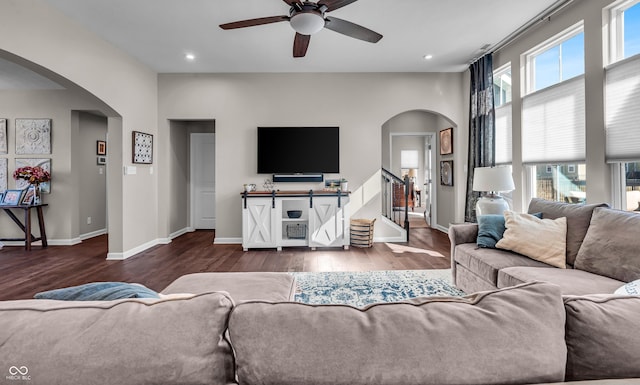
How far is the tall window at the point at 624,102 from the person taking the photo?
107 inches

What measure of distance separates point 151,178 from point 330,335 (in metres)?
5.46

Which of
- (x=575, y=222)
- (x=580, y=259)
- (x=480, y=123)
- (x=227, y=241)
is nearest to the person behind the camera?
(x=580, y=259)

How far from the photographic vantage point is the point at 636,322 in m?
0.68

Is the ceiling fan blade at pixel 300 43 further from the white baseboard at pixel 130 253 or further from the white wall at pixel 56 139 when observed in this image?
the white wall at pixel 56 139

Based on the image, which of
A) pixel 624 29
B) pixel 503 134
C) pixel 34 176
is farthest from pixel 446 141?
pixel 34 176

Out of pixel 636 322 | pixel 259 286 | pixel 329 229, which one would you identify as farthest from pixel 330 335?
pixel 329 229

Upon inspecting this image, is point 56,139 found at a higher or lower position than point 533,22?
lower

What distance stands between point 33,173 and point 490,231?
21.8ft

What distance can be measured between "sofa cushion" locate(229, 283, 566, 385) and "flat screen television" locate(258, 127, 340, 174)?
185 inches

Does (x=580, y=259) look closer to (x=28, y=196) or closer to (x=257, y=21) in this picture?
(x=257, y=21)

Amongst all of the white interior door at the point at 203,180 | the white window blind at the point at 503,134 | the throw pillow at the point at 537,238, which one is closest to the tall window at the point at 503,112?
the white window blind at the point at 503,134

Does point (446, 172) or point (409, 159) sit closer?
point (446, 172)

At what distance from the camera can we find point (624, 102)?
9.14ft

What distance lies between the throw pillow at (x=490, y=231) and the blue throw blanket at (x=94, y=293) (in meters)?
2.70
